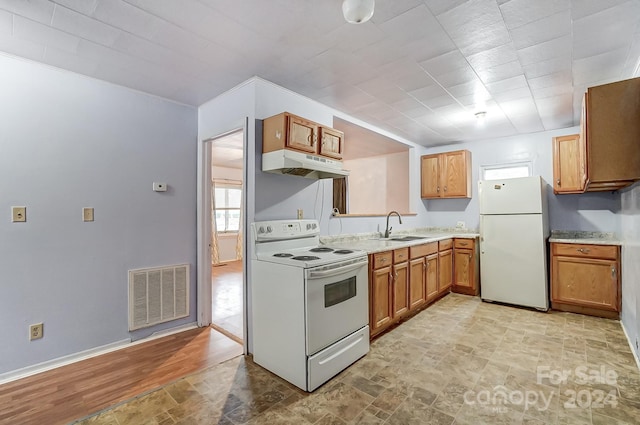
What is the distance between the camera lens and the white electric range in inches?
79.7

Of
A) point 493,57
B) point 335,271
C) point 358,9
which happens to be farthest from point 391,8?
point 335,271

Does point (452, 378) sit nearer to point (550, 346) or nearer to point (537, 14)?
point (550, 346)

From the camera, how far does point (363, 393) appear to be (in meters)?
1.99

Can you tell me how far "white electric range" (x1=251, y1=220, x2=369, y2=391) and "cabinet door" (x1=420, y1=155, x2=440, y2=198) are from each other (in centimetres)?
289

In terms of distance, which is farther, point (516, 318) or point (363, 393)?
point (516, 318)

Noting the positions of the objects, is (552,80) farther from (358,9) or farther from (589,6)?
(358,9)

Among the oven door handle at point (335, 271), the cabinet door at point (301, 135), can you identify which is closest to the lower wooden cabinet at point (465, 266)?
the oven door handle at point (335, 271)

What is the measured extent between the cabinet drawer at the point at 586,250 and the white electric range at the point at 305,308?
8.96 ft

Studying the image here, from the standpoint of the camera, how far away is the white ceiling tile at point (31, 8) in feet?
5.35

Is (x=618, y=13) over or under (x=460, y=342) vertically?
over

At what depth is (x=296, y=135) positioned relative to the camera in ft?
8.08

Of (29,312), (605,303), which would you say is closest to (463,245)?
(605,303)

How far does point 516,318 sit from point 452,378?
5.82ft

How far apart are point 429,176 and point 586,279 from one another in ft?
8.00
